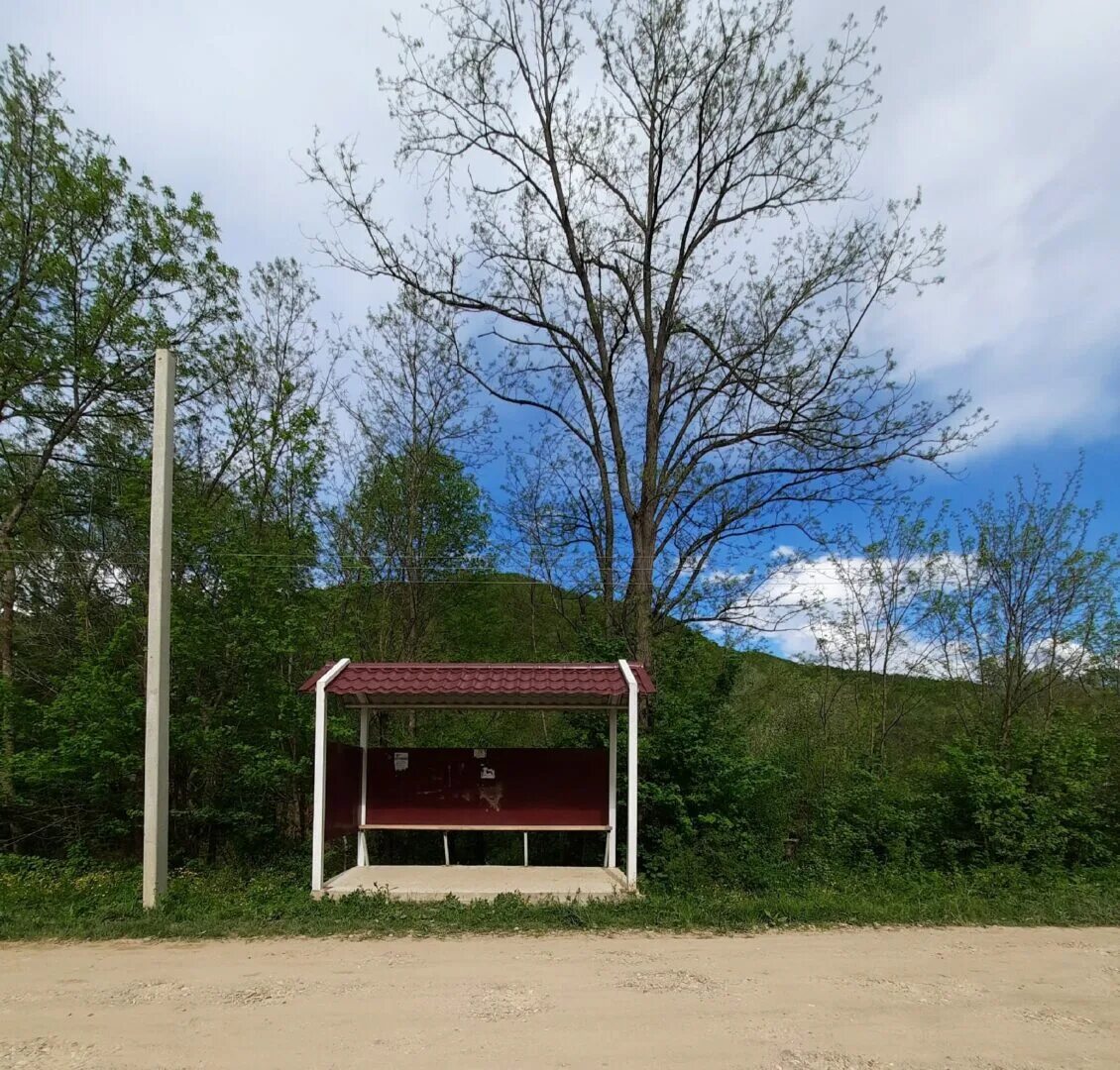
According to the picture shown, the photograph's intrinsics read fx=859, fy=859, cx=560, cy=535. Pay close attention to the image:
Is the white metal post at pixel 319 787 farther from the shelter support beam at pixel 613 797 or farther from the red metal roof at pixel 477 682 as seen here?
the shelter support beam at pixel 613 797

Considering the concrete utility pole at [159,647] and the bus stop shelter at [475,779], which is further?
the bus stop shelter at [475,779]

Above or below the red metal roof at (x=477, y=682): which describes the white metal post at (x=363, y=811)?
below

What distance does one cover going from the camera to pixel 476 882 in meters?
9.88

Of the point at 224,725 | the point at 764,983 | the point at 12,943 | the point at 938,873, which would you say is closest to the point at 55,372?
the point at 224,725

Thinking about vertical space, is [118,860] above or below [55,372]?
below

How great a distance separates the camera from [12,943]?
7508 mm

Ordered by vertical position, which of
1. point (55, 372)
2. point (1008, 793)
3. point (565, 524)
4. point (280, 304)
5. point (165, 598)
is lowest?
point (1008, 793)

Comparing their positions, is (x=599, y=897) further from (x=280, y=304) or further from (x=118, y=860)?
(x=280, y=304)

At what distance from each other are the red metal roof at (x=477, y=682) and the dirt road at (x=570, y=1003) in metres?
2.81

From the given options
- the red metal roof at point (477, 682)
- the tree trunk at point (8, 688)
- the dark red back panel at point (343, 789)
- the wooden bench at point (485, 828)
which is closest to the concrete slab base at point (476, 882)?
the wooden bench at point (485, 828)

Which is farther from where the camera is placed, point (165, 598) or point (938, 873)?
point (938, 873)

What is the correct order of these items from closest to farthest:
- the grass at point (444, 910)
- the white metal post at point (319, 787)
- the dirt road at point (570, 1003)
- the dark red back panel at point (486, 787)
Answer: the dirt road at point (570, 1003)
the grass at point (444, 910)
the white metal post at point (319, 787)
the dark red back panel at point (486, 787)

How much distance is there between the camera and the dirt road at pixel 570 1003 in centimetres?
484

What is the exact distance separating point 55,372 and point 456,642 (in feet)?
26.3
